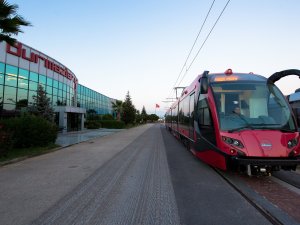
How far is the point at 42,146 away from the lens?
548 inches

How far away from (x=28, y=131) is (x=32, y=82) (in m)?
16.0

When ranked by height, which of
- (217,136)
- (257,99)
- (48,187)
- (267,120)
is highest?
(257,99)

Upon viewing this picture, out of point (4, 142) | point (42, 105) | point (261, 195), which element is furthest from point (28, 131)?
point (261, 195)

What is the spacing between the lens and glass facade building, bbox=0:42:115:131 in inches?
926

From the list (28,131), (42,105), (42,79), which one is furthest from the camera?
(42,79)

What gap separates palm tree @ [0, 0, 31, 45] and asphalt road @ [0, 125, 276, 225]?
6.31 metres

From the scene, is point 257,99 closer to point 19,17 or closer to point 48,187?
point 48,187

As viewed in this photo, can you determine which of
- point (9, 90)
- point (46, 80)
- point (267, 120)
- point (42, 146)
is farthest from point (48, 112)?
point (267, 120)

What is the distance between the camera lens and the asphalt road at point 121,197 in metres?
4.05

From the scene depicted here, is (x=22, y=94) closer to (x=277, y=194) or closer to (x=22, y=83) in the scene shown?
(x=22, y=83)

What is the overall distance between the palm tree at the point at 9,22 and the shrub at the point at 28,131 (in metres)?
4.31

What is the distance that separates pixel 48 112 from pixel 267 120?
21453 millimetres

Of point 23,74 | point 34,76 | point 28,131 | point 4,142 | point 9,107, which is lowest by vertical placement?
point 4,142

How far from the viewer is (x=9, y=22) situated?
10.5 metres
